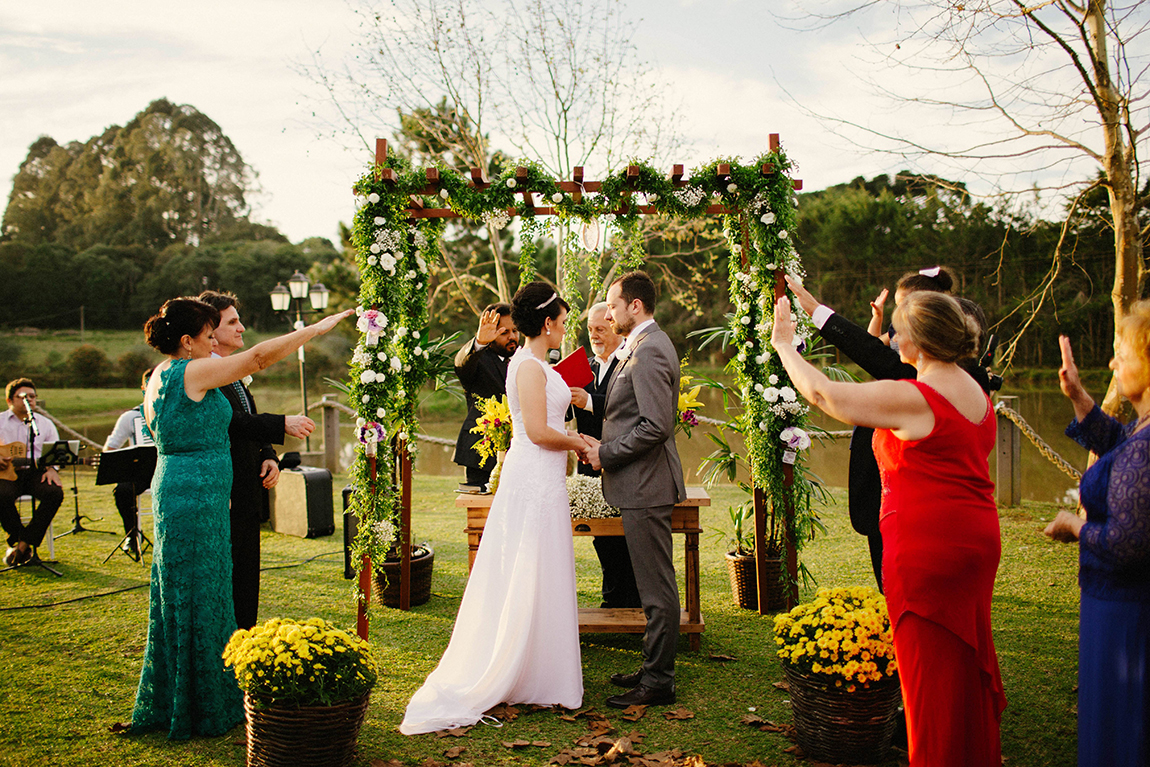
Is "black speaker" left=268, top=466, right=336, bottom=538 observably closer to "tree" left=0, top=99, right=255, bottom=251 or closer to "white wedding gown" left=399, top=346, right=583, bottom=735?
"white wedding gown" left=399, top=346, right=583, bottom=735

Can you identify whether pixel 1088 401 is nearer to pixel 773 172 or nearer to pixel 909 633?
pixel 909 633

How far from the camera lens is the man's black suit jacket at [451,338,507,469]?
5680 mm

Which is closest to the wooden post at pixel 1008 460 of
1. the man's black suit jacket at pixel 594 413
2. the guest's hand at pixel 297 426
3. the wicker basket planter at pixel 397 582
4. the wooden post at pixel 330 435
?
the man's black suit jacket at pixel 594 413

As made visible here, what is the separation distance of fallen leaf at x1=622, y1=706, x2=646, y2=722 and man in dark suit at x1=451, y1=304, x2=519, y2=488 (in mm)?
2185

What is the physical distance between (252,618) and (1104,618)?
13.7 ft

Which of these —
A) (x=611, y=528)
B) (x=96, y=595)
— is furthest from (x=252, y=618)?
(x=96, y=595)

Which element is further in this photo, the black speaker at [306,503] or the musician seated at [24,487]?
the black speaker at [306,503]

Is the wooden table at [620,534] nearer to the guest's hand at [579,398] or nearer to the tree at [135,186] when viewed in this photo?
the guest's hand at [579,398]

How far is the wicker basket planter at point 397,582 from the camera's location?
19.0 feet

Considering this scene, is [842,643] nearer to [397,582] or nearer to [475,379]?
[475,379]

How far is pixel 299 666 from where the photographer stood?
3.03 meters

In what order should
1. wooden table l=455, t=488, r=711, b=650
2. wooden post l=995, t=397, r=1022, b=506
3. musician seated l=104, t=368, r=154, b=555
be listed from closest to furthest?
wooden table l=455, t=488, r=711, b=650
musician seated l=104, t=368, r=154, b=555
wooden post l=995, t=397, r=1022, b=506

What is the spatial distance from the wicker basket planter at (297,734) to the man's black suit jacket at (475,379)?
8.84 feet

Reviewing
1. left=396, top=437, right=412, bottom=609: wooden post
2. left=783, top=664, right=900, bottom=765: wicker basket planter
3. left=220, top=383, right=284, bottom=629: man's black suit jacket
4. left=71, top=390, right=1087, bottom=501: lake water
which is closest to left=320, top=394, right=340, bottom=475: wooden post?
left=71, top=390, right=1087, bottom=501: lake water
